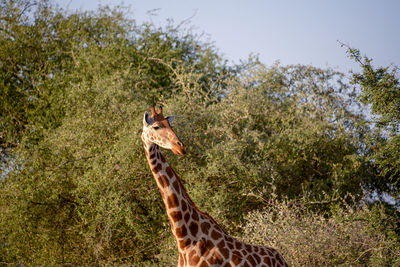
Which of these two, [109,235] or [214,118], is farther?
[214,118]

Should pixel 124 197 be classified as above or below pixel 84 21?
below

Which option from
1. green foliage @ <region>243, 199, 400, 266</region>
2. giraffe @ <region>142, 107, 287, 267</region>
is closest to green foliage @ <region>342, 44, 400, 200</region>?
green foliage @ <region>243, 199, 400, 266</region>

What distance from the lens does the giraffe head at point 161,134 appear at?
17.2ft

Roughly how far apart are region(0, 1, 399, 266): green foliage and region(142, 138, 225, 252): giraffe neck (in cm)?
352

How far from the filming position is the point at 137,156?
10406 millimetres

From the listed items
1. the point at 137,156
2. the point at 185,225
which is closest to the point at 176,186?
the point at 185,225

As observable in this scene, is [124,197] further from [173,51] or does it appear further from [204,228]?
[173,51]

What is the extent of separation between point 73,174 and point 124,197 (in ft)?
5.44

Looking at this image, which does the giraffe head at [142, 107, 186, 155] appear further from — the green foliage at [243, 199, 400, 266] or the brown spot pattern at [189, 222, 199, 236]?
the green foliage at [243, 199, 400, 266]

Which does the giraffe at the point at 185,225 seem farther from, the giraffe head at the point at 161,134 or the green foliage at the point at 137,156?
the green foliage at the point at 137,156

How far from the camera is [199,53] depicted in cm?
1709

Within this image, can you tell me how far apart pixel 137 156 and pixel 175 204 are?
4811 millimetres

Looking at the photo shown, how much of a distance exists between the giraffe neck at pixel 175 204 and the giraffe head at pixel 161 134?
173 mm

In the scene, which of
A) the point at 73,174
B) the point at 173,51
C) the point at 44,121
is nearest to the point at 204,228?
the point at 73,174
